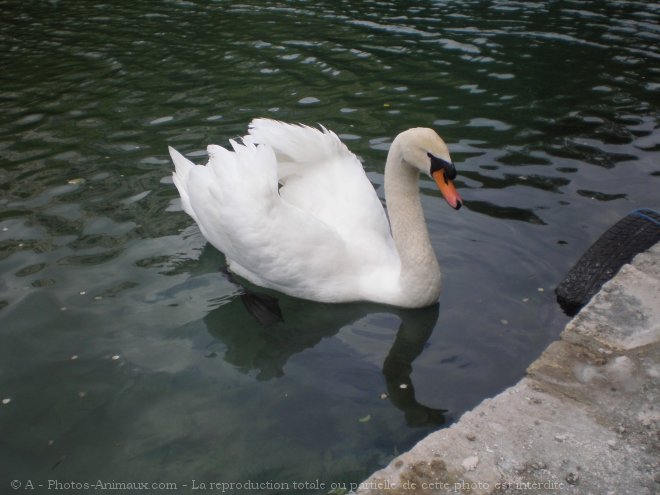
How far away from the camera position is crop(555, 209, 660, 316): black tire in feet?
15.5

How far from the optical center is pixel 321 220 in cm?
512

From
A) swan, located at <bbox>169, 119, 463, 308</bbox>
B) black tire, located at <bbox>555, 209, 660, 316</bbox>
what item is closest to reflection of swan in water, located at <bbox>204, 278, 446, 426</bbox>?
swan, located at <bbox>169, 119, 463, 308</bbox>

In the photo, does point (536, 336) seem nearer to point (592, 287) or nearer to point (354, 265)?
point (592, 287)

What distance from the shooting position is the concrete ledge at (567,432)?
2.95 m

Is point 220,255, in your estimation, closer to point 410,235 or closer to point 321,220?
point 321,220

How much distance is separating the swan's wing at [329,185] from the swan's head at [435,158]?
2.55ft

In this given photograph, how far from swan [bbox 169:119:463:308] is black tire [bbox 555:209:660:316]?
0.90 metres

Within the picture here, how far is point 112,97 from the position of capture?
907 centimetres

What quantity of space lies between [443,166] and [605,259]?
4.50 feet

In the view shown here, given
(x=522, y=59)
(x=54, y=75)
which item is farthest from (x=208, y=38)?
(x=522, y=59)

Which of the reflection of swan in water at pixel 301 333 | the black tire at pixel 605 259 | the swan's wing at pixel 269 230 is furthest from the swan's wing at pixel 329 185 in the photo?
the black tire at pixel 605 259

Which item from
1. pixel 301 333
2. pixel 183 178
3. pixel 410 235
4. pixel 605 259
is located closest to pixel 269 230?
pixel 301 333

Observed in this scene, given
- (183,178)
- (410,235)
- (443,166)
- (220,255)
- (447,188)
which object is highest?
(443,166)

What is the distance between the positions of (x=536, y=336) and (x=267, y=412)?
70.1 inches
